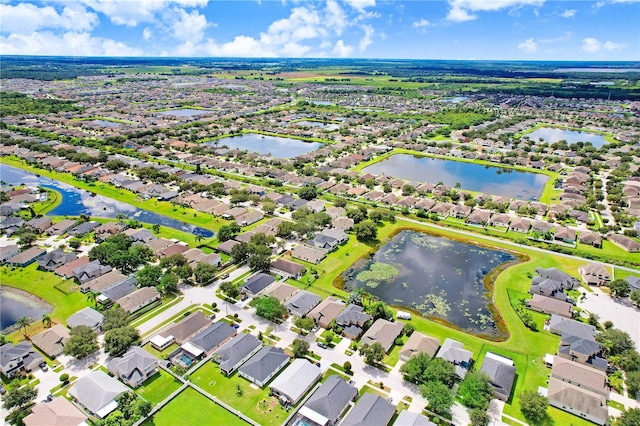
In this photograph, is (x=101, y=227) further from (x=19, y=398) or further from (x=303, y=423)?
(x=303, y=423)

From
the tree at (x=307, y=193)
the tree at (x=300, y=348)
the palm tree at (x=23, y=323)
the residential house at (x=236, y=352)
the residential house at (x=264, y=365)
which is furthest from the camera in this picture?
the tree at (x=307, y=193)

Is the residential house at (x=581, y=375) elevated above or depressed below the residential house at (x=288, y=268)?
below

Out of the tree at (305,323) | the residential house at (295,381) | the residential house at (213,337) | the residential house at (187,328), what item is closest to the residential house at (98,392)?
the residential house at (187,328)

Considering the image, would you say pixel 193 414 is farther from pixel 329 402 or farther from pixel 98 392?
pixel 329 402

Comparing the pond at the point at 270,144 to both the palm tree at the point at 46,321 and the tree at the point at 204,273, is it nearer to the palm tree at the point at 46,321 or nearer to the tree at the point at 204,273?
the tree at the point at 204,273

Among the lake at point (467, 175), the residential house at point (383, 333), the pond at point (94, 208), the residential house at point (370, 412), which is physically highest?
the lake at point (467, 175)

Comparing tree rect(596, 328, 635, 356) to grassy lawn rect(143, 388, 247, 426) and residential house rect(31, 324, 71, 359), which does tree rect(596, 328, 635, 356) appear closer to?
grassy lawn rect(143, 388, 247, 426)
